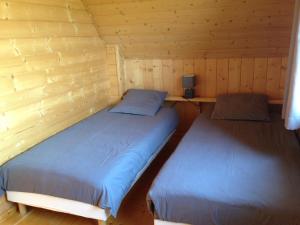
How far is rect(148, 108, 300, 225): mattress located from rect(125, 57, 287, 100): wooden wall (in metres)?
0.96

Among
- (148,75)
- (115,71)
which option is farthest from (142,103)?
(115,71)

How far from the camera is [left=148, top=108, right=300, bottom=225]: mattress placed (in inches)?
59.6

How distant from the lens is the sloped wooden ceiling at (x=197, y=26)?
2569 mm

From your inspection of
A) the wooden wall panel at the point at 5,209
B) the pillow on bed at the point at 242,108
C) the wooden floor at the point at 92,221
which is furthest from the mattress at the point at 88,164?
the pillow on bed at the point at 242,108

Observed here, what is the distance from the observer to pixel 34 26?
2408 millimetres

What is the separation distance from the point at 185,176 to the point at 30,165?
3.79 ft

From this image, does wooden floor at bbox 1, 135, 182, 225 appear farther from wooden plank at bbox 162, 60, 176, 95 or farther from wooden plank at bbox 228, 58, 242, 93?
wooden plank at bbox 228, 58, 242, 93

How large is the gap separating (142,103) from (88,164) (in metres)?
1.38

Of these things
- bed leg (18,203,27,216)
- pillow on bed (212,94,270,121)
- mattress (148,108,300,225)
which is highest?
pillow on bed (212,94,270,121)

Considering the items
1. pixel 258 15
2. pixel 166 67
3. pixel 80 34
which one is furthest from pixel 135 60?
pixel 258 15

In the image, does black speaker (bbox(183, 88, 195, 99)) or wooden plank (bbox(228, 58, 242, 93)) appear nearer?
wooden plank (bbox(228, 58, 242, 93))

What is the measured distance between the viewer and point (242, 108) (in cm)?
294

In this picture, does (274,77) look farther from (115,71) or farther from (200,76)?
(115,71)

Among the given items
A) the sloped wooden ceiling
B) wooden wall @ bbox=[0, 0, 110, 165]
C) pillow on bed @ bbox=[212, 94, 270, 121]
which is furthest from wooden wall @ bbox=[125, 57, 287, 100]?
wooden wall @ bbox=[0, 0, 110, 165]
